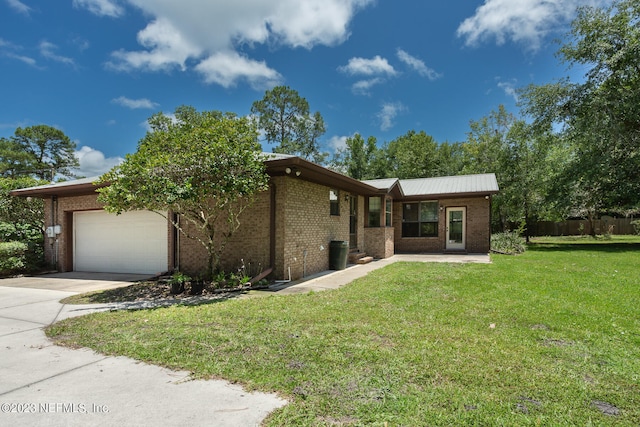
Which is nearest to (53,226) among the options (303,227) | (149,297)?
(149,297)

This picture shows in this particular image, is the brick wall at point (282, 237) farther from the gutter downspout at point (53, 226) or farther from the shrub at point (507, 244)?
the shrub at point (507, 244)

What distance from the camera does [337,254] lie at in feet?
35.6

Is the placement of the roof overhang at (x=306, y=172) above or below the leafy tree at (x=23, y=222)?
above

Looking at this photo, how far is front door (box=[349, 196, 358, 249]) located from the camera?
13.0 meters

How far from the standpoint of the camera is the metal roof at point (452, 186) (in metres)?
15.6

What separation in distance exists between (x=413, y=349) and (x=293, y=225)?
543 cm

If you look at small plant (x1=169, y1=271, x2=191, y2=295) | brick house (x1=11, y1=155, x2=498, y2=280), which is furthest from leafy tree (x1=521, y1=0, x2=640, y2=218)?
small plant (x1=169, y1=271, x2=191, y2=295)

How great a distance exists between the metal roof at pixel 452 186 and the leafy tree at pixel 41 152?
3862 centimetres

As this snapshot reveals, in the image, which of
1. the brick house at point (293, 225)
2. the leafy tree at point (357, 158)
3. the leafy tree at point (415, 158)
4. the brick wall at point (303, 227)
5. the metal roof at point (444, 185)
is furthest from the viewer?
the leafy tree at point (357, 158)

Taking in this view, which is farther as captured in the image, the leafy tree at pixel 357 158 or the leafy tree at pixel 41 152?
the leafy tree at pixel 41 152

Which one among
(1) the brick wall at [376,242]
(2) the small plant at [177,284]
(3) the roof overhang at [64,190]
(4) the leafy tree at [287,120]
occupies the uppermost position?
(4) the leafy tree at [287,120]

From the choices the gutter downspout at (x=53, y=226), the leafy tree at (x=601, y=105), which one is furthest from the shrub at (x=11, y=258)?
the leafy tree at (x=601, y=105)

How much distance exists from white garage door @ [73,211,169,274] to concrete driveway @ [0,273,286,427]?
6540 mm

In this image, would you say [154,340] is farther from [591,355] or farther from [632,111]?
[632,111]
